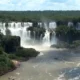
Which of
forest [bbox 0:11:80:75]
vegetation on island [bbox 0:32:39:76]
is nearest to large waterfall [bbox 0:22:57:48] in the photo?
forest [bbox 0:11:80:75]

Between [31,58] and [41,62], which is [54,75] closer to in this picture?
[41,62]

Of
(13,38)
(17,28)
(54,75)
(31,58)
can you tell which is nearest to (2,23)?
(17,28)

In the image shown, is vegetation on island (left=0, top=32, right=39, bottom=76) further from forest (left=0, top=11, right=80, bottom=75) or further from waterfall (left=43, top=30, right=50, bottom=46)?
waterfall (left=43, top=30, right=50, bottom=46)

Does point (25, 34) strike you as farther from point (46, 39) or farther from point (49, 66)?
point (49, 66)

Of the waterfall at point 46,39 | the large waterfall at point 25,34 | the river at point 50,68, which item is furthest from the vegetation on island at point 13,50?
the waterfall at point 46,39

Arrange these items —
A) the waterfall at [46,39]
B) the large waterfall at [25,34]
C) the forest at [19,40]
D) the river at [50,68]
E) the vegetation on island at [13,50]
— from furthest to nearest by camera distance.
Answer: the waterfall at [46,39]
the large waterfall at [25,34]
the vegetation on island at [13,50]
the forest at [19,40]
the river at [50,68]

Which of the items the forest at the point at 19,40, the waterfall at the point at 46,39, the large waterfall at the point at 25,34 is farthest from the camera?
the waterfall at the point at 46,39

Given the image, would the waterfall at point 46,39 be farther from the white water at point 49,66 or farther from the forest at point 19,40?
the forest at point 19,40

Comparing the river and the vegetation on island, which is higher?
the vegetation on island
